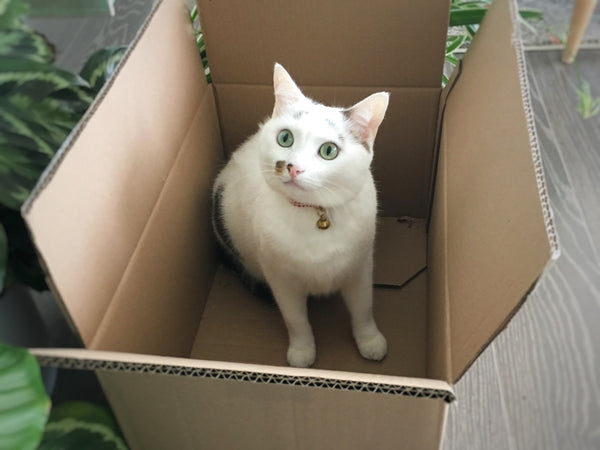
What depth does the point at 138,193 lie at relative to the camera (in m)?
0.85

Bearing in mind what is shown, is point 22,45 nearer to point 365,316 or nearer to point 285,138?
point 285,138

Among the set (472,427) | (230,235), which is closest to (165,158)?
(230,235)

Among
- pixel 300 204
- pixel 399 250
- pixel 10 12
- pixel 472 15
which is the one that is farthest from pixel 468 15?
pixel 10 12

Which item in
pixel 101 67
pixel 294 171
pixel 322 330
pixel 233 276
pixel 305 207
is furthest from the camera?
pixel 233 276

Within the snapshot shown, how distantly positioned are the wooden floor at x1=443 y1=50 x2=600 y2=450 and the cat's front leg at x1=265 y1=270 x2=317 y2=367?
35 cm

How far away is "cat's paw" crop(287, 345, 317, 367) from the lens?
1.04 m

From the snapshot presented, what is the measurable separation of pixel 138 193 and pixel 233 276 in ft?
1.40

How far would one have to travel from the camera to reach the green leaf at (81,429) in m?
0.70

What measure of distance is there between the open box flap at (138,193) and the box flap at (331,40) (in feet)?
0.26

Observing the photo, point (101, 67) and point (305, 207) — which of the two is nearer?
point (305, 207)

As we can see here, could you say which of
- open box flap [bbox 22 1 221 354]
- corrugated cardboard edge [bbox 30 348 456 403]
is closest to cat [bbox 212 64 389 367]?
open box flap [bbox 22 1 221 354]

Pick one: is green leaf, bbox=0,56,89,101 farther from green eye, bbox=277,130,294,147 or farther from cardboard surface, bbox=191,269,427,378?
cardboard surface, bbox=191,269,427,378

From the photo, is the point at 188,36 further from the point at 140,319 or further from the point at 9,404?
the point at 9,404

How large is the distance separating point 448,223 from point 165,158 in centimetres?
48
